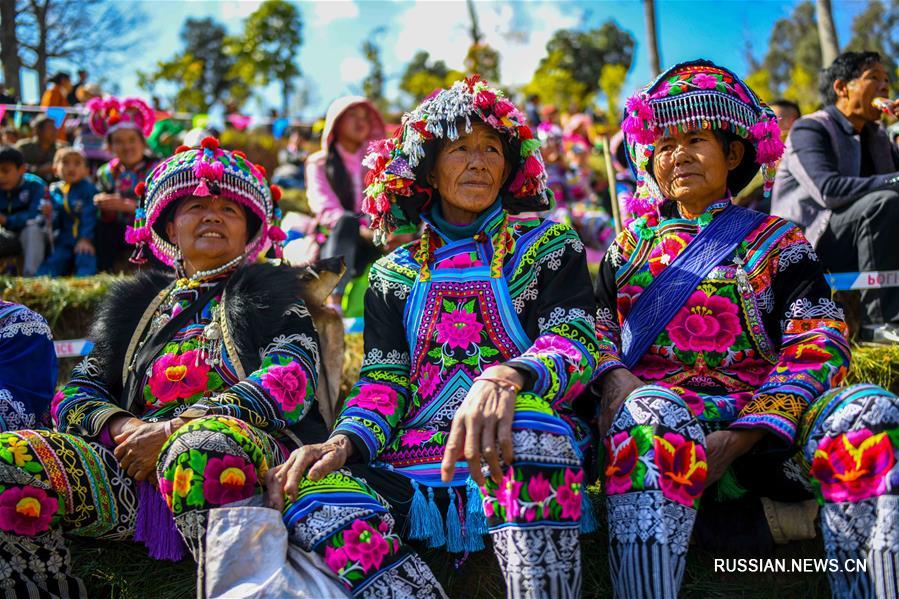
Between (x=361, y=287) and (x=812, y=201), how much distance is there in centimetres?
342

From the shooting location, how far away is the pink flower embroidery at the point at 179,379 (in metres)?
3.42

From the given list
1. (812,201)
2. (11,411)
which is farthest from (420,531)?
(812,201)

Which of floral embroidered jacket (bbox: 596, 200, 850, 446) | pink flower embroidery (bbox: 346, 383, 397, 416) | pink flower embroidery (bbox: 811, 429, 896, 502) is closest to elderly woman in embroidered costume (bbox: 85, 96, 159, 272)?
pink flower embroidery (bbox: 346, 383, 397, 416)

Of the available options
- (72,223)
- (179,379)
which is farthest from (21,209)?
(179,379)

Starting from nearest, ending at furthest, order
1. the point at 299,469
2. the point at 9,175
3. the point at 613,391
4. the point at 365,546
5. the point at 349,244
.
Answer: the point at 365,546
the point at 299,469
the point at 613,391
the point at 349,244
the point at 9,175

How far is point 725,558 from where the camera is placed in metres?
2.96

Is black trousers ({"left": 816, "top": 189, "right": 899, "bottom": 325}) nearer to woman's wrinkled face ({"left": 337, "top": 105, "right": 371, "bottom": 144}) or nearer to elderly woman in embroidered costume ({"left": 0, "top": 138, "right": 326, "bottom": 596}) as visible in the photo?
elderly woman in embroidered costume ({"left": 0, "top": 138, "right": 326, "bottom": 596})

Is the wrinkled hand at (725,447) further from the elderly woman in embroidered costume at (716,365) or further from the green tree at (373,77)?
the green tree at (373,77)

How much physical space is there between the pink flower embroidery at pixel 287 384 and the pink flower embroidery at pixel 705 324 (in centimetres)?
140

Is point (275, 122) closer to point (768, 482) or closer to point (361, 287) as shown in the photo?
point (361, 287)

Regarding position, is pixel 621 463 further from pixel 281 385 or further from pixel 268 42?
pixel 268 42

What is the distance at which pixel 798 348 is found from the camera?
289 cm

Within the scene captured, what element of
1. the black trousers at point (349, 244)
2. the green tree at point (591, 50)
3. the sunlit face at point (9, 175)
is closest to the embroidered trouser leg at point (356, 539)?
the black trousers at point (349, 244)

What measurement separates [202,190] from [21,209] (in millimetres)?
5351
